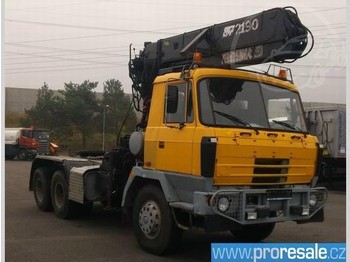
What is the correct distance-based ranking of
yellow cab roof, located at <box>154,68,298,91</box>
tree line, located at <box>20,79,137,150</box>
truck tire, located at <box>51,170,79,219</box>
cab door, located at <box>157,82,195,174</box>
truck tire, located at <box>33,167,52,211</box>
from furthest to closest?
truck tire, located at <box>33,167,52,211</box>, truck tire, located at <box>51,170,79,219</box>, yellow cab roof, located at <box>154,68,298,91</box>, cab door, located at <box>157,82,195,174</box>, tree line, located at <box>20,79,137,150</box>

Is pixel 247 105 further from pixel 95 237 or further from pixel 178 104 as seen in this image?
pixel 95 237

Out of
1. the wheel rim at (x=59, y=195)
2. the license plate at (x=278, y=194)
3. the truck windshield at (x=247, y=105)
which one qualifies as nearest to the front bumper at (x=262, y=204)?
the license plate at (x=278, y=194)

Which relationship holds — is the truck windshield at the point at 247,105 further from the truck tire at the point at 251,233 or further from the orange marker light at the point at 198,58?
the truck tire at the point at 251,233

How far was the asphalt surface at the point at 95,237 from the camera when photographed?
4.78m

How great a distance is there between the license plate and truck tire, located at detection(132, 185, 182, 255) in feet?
3.19

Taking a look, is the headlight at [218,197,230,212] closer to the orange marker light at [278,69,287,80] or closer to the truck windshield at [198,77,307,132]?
the truck windshield at [198,77,307,132]

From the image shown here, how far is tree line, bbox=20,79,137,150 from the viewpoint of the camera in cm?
446

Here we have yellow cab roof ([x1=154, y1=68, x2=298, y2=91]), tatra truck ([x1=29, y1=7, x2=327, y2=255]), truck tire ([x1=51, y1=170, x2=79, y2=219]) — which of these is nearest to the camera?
tatra truck ([x1=29, y1=7, x2=327, y2=255])

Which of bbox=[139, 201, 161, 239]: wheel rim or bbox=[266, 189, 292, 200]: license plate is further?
bbox=[139, 201, 161, 239]: wheel rim

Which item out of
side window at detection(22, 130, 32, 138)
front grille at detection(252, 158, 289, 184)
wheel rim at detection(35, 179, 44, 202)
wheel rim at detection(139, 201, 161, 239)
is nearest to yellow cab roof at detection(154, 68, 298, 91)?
front grille at detection(252, 158, 289, 184)

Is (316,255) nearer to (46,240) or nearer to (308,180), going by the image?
(308,180)

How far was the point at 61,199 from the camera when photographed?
23.7ft

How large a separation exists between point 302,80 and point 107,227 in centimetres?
328

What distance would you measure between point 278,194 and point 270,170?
250 mm
